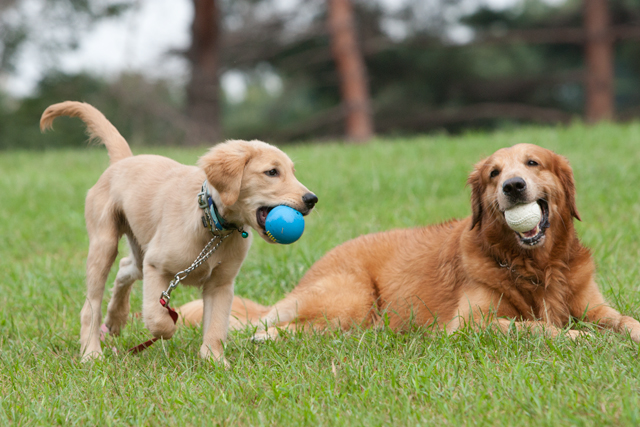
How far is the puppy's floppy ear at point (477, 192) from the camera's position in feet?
13.0

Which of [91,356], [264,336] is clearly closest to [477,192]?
[264,336]

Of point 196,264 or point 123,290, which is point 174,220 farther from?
point 123,290

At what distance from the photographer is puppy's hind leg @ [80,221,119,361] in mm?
3850

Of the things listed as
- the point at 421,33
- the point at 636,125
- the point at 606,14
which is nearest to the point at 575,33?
the point at 606,14

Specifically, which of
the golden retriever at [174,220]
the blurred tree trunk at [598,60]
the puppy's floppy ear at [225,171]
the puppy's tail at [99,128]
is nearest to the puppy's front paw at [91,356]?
the golden retriever at [174,220]

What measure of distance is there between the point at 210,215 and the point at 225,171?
272 millimetres

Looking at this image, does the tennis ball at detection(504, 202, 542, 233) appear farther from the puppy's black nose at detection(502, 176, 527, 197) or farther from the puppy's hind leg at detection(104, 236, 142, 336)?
the puppy's hind leg at detection(104, 236, 142, 336)

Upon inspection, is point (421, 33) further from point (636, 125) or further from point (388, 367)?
point (388, 367)

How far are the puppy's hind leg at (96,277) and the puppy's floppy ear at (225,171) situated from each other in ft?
3.34

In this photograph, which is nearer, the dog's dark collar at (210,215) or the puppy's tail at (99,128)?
the dog's dark collar at (210,215)

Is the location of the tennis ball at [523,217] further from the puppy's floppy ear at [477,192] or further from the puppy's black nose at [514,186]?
the puppy's floppy ear at [477,192]

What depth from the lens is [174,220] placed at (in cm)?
362

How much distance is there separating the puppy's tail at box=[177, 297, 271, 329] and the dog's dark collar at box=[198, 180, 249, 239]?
970mm

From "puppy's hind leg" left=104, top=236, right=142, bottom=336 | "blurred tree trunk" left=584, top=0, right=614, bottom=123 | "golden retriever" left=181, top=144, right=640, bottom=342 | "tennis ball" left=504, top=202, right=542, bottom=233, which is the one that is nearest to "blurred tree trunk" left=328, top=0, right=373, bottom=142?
"blurred tree trunk" left=584, top=0, right=614, bottom=123
